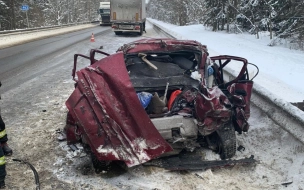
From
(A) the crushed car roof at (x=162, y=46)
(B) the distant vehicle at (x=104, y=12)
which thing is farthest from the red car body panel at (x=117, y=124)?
(B) the distant vehicle at (x=104, y=12)

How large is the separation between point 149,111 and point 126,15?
73.6 ft

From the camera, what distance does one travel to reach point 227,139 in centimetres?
382

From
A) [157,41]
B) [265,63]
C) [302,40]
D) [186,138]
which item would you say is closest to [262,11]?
[302,40]

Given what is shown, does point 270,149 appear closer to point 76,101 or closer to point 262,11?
point 76,101

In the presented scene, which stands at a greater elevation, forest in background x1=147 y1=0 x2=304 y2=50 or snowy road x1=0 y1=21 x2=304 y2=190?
forest in background x1=147 y1=0 x2=304 y2=50

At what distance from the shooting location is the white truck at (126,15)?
24.9 meters

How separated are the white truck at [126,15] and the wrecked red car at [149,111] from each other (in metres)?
21.3

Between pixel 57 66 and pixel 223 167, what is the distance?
872 centimetres

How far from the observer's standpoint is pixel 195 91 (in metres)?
3.91

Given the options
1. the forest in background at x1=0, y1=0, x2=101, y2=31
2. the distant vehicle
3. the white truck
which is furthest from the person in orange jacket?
the distant vehicle

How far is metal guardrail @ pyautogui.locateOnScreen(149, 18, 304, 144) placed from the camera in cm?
388

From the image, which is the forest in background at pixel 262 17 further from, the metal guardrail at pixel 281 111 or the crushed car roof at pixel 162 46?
the crushed car roof at pixel 162 46

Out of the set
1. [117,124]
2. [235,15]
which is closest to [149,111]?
[117,124]

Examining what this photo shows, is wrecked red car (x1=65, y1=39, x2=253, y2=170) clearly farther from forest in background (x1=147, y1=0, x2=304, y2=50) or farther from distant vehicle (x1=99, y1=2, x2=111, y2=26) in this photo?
distant vehicle (x1=99, y1=2, x2=111, y2=26)
